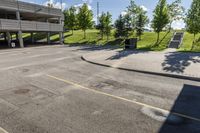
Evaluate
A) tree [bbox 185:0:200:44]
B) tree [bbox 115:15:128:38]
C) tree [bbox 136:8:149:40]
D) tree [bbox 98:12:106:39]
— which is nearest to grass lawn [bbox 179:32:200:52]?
tree [bbox 185:0:200:44]

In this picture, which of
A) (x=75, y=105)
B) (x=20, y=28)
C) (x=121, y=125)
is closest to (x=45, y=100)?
(x=75, y=105)

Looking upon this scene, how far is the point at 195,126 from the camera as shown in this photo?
18.3 feet

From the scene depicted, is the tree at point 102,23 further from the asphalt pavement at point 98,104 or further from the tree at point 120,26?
the asphalt pavement at point 98,104

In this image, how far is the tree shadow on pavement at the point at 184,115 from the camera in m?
5.43

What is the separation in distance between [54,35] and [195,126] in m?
49.5

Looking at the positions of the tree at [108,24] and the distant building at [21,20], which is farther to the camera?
the tree at [108,24]

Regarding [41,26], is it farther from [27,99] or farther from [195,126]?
[195,126]

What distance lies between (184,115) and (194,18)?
20.8 m

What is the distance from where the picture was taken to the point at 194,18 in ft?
75.9

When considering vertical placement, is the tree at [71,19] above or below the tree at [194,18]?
above

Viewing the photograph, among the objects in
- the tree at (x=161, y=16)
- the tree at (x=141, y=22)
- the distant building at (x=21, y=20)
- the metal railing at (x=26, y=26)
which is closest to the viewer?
the metal railing at (x=26, y=26)

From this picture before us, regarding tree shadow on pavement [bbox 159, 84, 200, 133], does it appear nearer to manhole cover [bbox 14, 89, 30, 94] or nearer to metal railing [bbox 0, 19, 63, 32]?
manhole cover [bbox 14, 89, 30, 94]

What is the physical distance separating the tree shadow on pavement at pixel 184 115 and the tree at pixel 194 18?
55.8ft

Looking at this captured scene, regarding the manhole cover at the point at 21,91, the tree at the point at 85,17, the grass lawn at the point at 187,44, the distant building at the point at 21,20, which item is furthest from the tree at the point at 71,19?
the manhole cover at the point at 21,91
